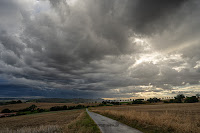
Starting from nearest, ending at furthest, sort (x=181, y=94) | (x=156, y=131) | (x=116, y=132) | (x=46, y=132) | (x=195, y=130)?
(x=195, y=130) < (x=156, y=131) < (x=116, y=132) < (x=46, y=132) < (x=181, y=94)

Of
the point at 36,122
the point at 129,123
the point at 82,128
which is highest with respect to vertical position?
the point at 129,123

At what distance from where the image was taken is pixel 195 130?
10.1 m

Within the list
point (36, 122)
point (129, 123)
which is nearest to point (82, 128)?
point (129, 123)

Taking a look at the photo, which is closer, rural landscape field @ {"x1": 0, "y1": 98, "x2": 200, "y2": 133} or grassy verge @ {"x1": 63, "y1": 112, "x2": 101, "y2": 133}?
rural landscape field @ {"x1": 0, "y1": 98, "x2": 200, "y2": 133}

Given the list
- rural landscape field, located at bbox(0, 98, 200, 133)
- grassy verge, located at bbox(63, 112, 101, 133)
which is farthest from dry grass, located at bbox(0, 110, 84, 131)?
grassy verge, located at bbox(63, 112, 101, 133)

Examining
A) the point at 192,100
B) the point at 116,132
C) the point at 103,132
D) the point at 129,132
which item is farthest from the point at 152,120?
the point at 192,100

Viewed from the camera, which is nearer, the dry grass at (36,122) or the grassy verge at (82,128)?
the grassy verge at (82,128)

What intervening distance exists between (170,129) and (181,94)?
697ft

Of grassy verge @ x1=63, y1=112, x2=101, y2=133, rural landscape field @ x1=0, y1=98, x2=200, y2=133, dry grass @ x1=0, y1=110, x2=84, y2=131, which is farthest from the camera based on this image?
dry grass @ x1=0, y1=110, x2=84, y2=131

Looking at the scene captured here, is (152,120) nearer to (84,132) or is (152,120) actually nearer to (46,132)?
(84,132)

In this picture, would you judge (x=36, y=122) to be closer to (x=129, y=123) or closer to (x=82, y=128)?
(x=82, y=128)

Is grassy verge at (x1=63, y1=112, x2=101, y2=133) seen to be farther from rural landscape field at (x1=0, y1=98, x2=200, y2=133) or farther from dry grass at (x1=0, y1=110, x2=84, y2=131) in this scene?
dry grass at (x1=0, y1=110, x2=84, y2=131)

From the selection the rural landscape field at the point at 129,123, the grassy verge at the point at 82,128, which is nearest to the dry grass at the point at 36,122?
the rural landscape field at the point at 129,123

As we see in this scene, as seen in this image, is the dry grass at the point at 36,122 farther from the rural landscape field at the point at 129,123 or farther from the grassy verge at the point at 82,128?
the grassy verge at the point at 82,128
